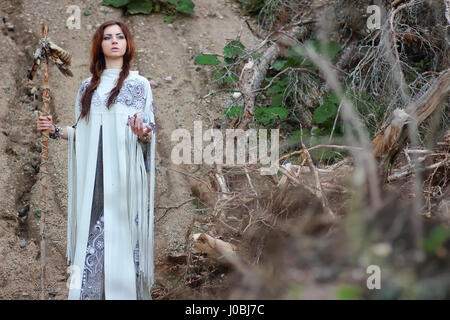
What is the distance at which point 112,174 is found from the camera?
3.32 meters

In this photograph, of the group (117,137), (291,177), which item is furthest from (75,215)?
(291,177)

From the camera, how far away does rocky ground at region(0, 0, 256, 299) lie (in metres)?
4.54

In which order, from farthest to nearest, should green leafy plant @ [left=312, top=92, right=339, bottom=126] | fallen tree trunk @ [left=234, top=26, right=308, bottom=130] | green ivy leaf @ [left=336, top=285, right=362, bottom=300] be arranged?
green leafy plant @ [left=312, top=92, right=339, bottom=126]
fallen tree trunk @ [left=234, top=26, right=308, bottom=130]
green ivy leaf @ [left=336, top=285, right=362, bottom=300]

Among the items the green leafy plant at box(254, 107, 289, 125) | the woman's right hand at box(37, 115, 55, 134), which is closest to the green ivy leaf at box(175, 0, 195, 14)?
the green leafy plant at box(254, 107, 289, 125)

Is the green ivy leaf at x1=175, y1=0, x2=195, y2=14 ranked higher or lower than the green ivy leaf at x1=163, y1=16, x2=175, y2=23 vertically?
higher

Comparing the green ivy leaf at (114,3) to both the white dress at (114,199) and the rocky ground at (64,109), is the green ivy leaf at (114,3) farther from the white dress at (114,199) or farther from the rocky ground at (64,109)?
the white dress at (114,199)

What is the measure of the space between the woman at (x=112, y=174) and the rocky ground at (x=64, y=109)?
0.72 meters

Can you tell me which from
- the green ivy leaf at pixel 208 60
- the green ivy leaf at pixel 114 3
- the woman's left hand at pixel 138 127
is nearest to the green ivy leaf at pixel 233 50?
the green ivy leaf at pixel 208 60

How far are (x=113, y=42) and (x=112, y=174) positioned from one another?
0.75 m

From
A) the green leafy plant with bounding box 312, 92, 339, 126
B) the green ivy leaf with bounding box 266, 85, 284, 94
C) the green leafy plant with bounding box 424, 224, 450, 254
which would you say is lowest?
the green leafy plant with bounding box 424, 224, 450, 254

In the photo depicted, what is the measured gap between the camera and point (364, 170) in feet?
9.18

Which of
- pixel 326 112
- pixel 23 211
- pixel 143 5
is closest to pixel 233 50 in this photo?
pixel 326 112

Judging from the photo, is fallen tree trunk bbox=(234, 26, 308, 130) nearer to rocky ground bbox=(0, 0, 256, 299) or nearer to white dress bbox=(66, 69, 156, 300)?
rocky ground bbox=(0, 0, 256, 299)

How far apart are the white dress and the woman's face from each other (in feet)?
0.34
